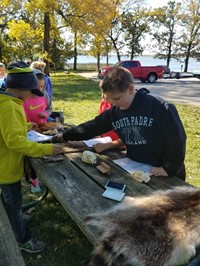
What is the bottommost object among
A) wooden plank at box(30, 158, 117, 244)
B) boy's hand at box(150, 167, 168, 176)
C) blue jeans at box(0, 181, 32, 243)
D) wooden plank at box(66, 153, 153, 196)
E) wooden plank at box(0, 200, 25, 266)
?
blue jeans at box(0, 181, 32, 243)

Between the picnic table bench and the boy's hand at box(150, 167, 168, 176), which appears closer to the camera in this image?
the picnic table bench

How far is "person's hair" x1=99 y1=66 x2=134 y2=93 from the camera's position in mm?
2260

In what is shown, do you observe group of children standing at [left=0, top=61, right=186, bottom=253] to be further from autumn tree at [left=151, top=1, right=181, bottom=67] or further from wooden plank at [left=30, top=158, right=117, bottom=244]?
autumn tree at [left=151, top=1, right=181, bottom=67]

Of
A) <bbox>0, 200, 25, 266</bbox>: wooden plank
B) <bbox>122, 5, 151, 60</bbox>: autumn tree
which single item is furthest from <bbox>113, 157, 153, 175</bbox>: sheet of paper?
<bbox>122, 5, 151, 60</bbox>: autumn tree

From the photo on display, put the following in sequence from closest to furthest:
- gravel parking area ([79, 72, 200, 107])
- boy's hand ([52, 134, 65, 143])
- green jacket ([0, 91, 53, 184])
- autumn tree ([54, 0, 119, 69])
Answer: green jacket ([0, 91, 53, 184]), boy's hand ([52, 134, 65, 143]), gravel parking area ([79, 72, 200, 107]), autumn tree ([54, 0, 119, 69])

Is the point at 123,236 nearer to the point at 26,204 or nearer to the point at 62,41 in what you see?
the point at 26,204

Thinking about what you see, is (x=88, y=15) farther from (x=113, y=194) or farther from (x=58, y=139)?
(x=113, y=194)

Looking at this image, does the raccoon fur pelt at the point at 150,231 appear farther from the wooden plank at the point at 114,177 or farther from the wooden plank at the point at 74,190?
the wooden plank at the point at 114,177

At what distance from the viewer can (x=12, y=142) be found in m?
2.12

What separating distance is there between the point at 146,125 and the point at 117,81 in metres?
0.41

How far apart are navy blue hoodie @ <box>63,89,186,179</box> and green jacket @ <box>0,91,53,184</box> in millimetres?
646

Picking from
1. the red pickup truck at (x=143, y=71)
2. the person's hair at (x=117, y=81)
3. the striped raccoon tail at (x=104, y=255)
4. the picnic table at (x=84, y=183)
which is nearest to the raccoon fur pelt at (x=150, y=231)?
the striped raccoon tail at (x=104, y=255)

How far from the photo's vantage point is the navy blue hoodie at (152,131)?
2.23 metres

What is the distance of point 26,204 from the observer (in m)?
3.48
